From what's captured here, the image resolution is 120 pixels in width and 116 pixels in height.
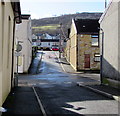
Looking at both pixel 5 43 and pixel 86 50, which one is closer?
pixel 5 43

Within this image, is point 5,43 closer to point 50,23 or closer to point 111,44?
point 111,44

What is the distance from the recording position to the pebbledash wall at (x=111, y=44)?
1365 cm

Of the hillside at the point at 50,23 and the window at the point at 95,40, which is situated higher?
the hillside at the point at 50,23

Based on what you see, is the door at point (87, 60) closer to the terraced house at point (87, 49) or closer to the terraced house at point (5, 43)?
the terraced house at point (87, 49)

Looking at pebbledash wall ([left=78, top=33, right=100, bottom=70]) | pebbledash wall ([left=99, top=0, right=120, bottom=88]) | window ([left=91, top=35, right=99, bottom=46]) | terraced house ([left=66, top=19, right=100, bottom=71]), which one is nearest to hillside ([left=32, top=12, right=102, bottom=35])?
window ([left=91, top=35, right=99, bottom=46])

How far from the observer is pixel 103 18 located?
17.0 m

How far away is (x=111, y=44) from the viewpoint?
15.0m

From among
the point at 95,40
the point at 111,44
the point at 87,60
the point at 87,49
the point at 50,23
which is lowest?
the point at 87,60

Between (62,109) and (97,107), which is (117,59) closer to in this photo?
(97,107)

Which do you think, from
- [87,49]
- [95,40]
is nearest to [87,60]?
[87,49]

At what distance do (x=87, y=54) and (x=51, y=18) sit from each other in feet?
469

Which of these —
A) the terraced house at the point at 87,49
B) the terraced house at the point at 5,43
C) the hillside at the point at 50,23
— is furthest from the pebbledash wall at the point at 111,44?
the hillside at the point at 50,23

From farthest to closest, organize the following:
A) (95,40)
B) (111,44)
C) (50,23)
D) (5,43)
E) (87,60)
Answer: (50,23) → (95,40) → (87,60) → (111,44) → (5,43)

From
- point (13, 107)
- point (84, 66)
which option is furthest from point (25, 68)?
point (13, 107)
